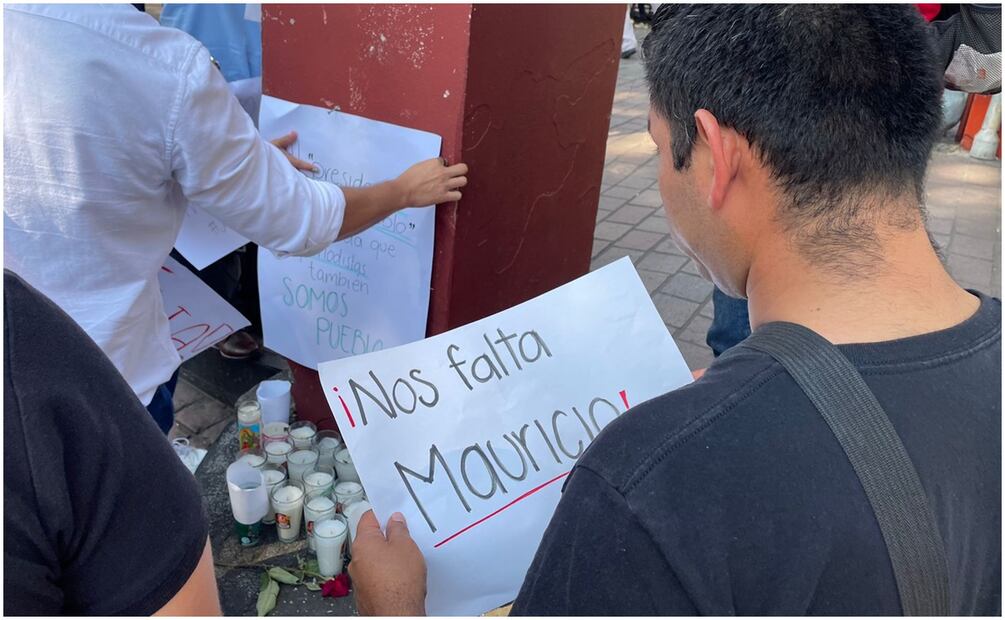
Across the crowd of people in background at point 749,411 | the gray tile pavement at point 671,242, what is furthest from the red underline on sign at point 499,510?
the gray tile pavement at point 671,242

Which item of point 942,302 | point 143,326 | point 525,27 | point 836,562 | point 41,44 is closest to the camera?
point 836,562

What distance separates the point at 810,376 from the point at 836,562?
17 centimetres

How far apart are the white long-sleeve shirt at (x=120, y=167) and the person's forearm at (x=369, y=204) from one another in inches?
2.0

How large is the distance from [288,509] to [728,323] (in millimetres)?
1399

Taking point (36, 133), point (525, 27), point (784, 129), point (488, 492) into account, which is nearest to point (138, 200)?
point (36, 133)

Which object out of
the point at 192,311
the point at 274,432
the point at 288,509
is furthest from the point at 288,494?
the point at 192,311

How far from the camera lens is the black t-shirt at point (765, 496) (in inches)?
26.6

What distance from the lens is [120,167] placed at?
1.36 m

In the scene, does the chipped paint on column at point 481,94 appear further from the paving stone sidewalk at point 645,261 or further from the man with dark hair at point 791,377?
the man with dark hair at point 791,377

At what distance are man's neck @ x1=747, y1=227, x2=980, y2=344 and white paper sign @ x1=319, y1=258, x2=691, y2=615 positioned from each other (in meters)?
0.57

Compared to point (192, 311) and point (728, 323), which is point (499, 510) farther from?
point (192, 311)

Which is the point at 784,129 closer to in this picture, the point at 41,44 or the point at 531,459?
the point at 531,459

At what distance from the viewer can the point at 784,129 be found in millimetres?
802

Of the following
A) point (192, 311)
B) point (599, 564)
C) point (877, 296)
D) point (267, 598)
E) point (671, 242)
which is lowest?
point (267, 598)
